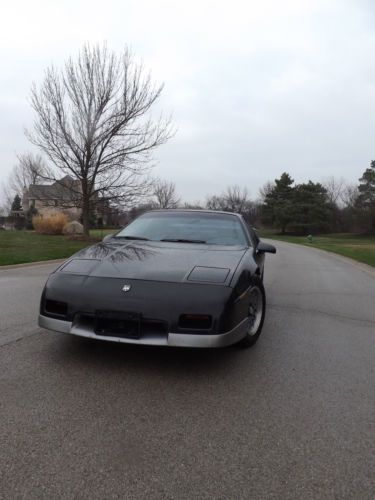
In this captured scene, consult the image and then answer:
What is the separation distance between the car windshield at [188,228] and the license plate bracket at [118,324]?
1570 mm

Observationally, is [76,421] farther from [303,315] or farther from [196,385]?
[303,315]

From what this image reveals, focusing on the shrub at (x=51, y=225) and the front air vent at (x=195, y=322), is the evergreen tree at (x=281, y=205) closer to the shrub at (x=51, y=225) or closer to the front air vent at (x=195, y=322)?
the shrub at (x=51, y=225)

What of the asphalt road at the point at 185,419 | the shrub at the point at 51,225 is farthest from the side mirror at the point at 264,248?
the shrub at the point at 51,225

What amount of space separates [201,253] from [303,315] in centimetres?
249

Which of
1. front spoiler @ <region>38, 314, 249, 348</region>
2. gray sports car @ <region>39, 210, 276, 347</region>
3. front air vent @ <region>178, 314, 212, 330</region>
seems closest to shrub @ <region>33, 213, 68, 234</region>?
gray sports car @ <region>39, 210, 276, 347</region>

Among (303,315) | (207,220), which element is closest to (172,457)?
(207,220)

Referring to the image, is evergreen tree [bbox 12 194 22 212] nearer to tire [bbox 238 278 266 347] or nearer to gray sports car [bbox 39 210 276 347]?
gray sports car [bbox 39 210 276 347]

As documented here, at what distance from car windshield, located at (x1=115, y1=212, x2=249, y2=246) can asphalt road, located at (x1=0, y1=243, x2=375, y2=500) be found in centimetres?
124

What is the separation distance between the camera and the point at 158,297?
3109 mm

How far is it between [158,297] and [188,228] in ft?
6.11

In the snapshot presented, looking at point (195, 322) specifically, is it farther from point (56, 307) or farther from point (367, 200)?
point (367, 200)

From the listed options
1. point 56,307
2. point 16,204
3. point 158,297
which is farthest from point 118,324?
point 16,204

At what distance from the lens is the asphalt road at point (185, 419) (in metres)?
1.97

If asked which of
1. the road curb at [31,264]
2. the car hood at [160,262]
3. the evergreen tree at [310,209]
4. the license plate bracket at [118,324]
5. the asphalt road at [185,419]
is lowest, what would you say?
the asphalt road at [185,419]
